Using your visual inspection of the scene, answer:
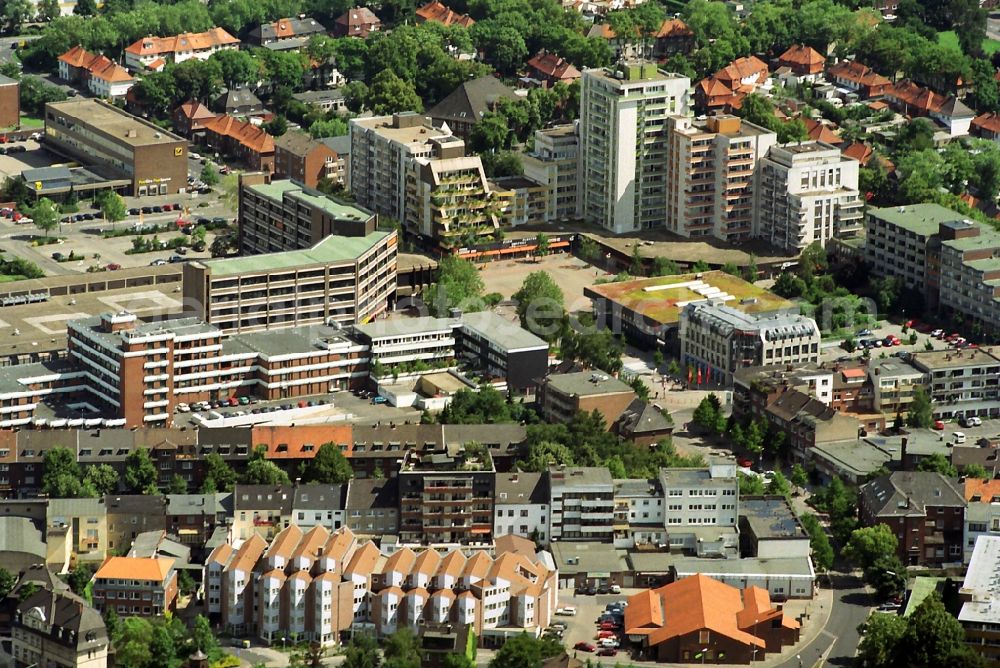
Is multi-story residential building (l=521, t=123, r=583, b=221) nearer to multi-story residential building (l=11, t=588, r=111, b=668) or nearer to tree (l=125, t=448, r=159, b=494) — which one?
tree (l=125, t=448, r=159, b=494)

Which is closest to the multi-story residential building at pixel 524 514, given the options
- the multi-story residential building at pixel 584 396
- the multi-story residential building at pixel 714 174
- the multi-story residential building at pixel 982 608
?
the multi-story residential building at pixel 584 396

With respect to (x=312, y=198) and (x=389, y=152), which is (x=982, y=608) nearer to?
(x=312, y=198)

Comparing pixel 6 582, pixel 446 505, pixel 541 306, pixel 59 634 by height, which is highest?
pixel 541 306

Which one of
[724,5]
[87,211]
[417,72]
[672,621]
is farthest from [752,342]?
[724,5]

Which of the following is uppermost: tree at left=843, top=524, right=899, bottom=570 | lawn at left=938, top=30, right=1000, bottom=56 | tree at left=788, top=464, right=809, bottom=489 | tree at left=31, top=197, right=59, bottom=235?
lawn at left=938, top=30, right=1000, bottom=56

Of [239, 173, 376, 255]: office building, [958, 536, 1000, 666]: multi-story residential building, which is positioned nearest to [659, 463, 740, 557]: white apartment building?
[958, 536, 1000, 666]: multi-story residential building

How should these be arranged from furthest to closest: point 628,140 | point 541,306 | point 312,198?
point 628,140, point 312,198, point 541,306

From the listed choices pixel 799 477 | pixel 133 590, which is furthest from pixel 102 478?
pixel 799 477
